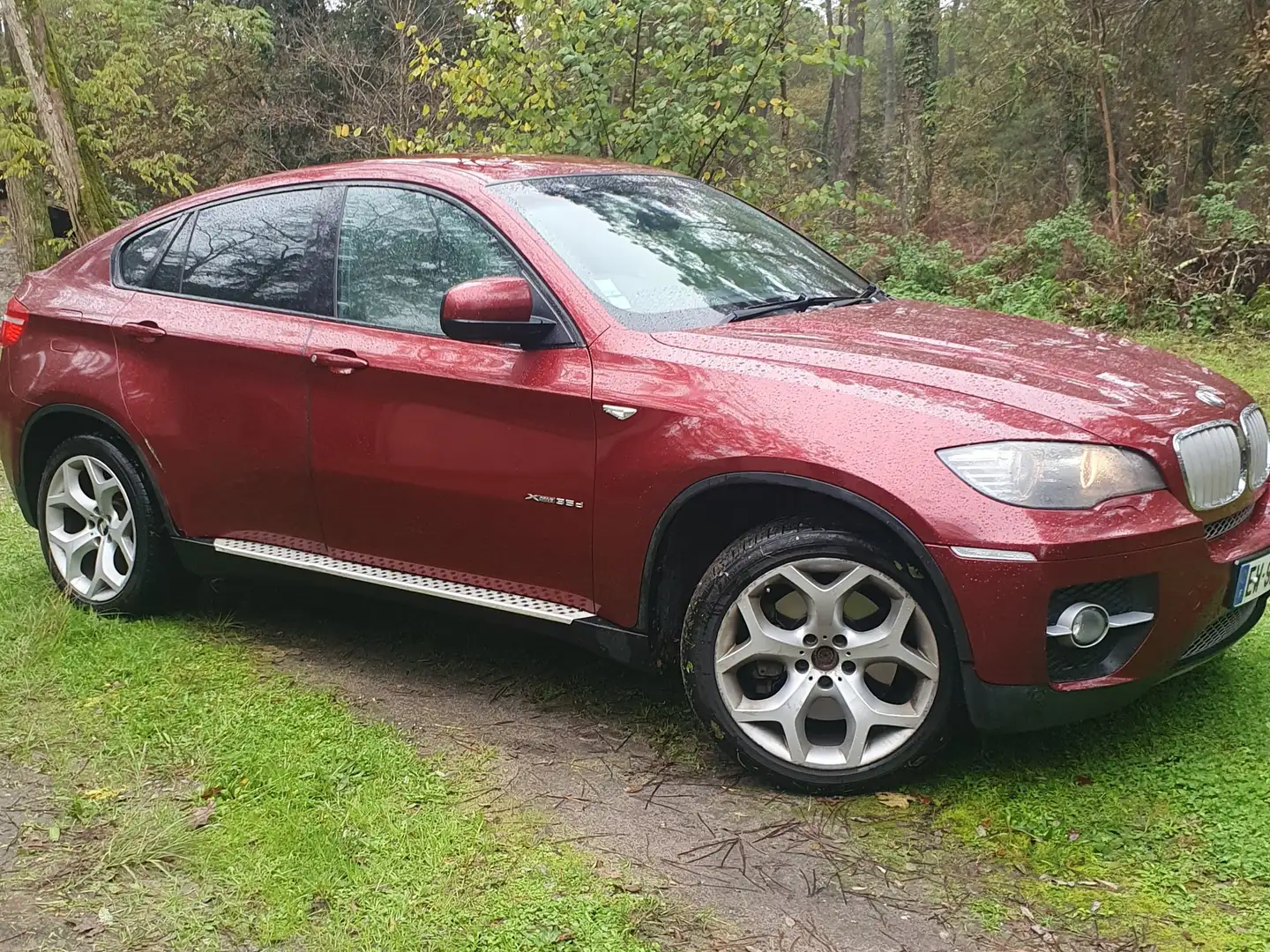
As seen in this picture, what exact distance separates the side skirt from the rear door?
65 mm

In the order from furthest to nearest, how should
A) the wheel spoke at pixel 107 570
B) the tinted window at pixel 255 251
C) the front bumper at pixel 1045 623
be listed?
1. the wheel spoke at pixel 107 570
2. the tinted window at pixel 255 251
3. the front bumper at pixel 1045 623

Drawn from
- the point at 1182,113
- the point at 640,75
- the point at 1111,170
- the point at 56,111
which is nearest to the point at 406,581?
the point at 640,75

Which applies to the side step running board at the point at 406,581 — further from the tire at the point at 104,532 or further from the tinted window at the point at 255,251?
the tinted window at the point at 255,251

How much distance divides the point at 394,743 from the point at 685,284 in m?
1.70

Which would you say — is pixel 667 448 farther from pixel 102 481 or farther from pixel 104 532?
pixel 104 532

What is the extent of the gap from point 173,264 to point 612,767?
2.65 metres

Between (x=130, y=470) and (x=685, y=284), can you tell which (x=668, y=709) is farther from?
(x=130, y=470)

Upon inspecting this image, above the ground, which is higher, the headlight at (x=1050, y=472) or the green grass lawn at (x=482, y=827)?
the headlight at (x=1050, y=472)

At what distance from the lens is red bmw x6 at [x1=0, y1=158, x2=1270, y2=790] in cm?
290

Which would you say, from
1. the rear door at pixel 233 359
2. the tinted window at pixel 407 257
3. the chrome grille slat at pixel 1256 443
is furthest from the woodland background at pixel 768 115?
the chrome grille slat at pixel 1256 443

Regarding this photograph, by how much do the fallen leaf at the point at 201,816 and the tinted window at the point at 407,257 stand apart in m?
1.55

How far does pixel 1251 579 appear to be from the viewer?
3.08 meters

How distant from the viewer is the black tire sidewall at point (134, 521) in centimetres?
455

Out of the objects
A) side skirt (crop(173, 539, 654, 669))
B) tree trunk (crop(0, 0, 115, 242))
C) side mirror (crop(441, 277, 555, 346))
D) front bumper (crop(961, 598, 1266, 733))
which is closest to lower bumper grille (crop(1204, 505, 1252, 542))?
front bumper (crop(961, 598, 1266, 733))
